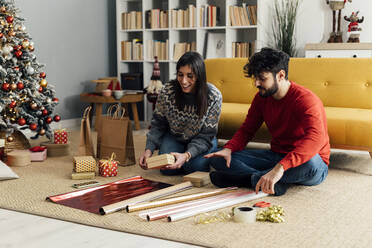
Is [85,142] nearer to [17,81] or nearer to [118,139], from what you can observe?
[118,139]

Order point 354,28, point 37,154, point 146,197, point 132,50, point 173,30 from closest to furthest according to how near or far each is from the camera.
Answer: point 146,197 < point 37,154 < point 354,28 < point 173,30 < point 132,50

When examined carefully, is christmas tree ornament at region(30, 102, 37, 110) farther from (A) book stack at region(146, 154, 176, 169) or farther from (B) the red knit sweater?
(B) the red knit sweater

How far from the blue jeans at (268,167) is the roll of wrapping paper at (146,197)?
230 mm

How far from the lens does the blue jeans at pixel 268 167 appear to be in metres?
2.40

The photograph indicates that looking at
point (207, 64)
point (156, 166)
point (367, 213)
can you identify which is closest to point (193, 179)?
point (156, 166)

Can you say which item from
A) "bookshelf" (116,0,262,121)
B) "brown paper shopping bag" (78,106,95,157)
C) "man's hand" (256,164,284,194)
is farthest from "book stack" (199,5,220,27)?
"man's hand" (256,164,284,194)

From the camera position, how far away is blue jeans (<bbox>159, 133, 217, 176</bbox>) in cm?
292

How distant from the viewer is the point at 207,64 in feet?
12.9

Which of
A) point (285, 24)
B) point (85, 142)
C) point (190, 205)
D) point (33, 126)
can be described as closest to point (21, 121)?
point (33, 126)

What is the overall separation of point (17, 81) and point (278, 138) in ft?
6.76

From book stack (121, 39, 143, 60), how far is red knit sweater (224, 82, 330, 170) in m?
Result: 3.11

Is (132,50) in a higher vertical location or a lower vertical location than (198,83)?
higher

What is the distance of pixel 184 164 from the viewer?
2938mm

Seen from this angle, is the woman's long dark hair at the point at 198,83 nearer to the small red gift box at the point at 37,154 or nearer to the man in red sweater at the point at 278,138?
the man in red sweater at the point at 278,138
